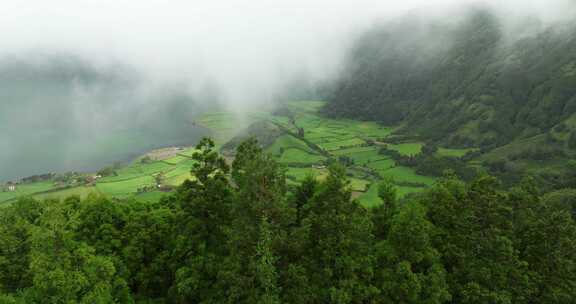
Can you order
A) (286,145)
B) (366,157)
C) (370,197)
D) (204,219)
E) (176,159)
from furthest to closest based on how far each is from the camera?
(286,145), (176,159), (366,157), (370,197), (204,219)

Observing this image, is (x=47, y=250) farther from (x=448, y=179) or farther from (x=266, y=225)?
(x=448, y=179)

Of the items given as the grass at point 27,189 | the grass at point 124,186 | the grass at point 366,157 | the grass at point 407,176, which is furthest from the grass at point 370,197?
the grass at point 27,189

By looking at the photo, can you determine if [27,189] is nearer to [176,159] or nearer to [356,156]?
[176,159]

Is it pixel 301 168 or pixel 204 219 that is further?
pixel 301 168

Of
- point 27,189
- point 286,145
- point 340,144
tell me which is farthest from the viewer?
point 340,144

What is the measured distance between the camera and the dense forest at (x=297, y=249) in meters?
23.1

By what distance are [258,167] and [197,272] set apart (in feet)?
32.5

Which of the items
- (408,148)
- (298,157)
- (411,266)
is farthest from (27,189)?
(408,148)

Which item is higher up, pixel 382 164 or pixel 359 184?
pixel 382 164

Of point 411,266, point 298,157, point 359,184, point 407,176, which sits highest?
point 411,266

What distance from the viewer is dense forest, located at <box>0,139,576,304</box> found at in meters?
23.1

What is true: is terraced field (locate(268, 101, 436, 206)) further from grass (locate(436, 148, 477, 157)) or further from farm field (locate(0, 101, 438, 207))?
grass (locate(436, 148, 477, 157))

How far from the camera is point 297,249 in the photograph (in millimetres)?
24484

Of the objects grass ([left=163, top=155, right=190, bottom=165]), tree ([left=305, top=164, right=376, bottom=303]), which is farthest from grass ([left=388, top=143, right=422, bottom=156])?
tree ([left=305, top=164, right=376, bottom=303])
